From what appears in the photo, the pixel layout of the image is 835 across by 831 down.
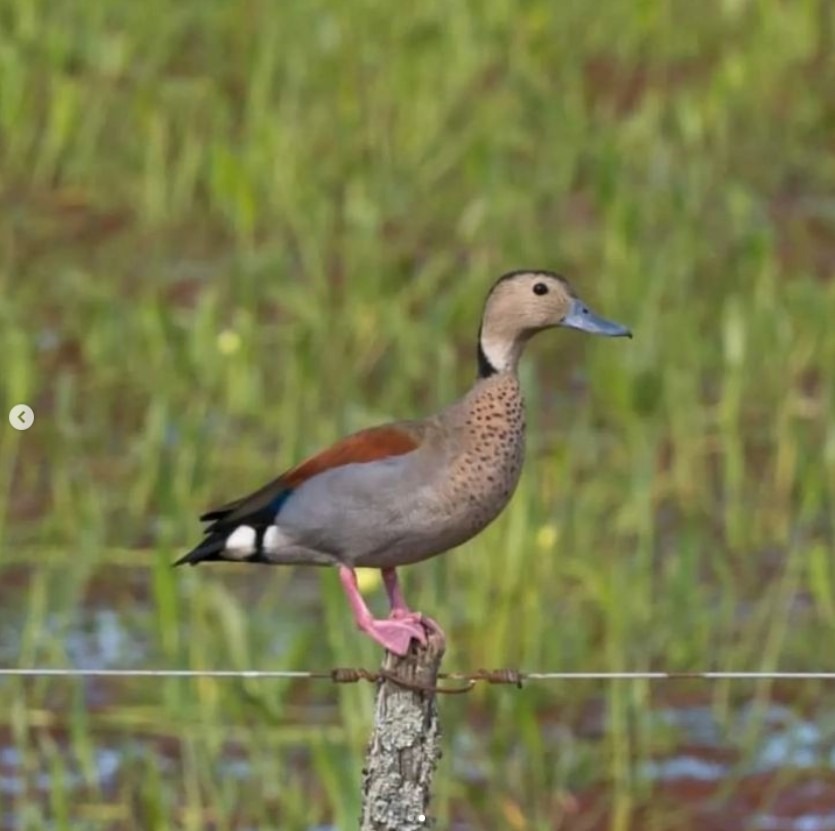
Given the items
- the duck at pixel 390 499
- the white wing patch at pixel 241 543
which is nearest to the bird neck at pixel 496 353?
the duck at pixel 390 499

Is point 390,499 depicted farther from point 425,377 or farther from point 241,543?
point 425,377

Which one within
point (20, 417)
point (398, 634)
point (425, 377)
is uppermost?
point (425, 377)

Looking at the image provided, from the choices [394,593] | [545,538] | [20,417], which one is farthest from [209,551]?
[20,417]

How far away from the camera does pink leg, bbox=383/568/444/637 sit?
170 inches

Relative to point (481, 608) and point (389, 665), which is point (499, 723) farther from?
point (389, 665)

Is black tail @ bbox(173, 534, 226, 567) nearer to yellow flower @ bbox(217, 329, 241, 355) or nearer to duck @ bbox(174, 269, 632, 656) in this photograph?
duck @ bbox(174, 269, 632, 656)

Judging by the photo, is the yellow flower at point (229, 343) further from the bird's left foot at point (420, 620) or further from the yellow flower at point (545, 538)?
the bird's left foot at point (420, 620)

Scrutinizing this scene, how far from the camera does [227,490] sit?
7.85 meters

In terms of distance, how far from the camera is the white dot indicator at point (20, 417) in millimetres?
7398

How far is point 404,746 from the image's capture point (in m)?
4.24

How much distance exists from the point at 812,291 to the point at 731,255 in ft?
2.61

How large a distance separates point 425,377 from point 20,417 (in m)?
1.37

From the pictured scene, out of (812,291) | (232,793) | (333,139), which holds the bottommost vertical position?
(232,793)

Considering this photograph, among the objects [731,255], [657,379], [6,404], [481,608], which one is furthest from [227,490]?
[731,255]
